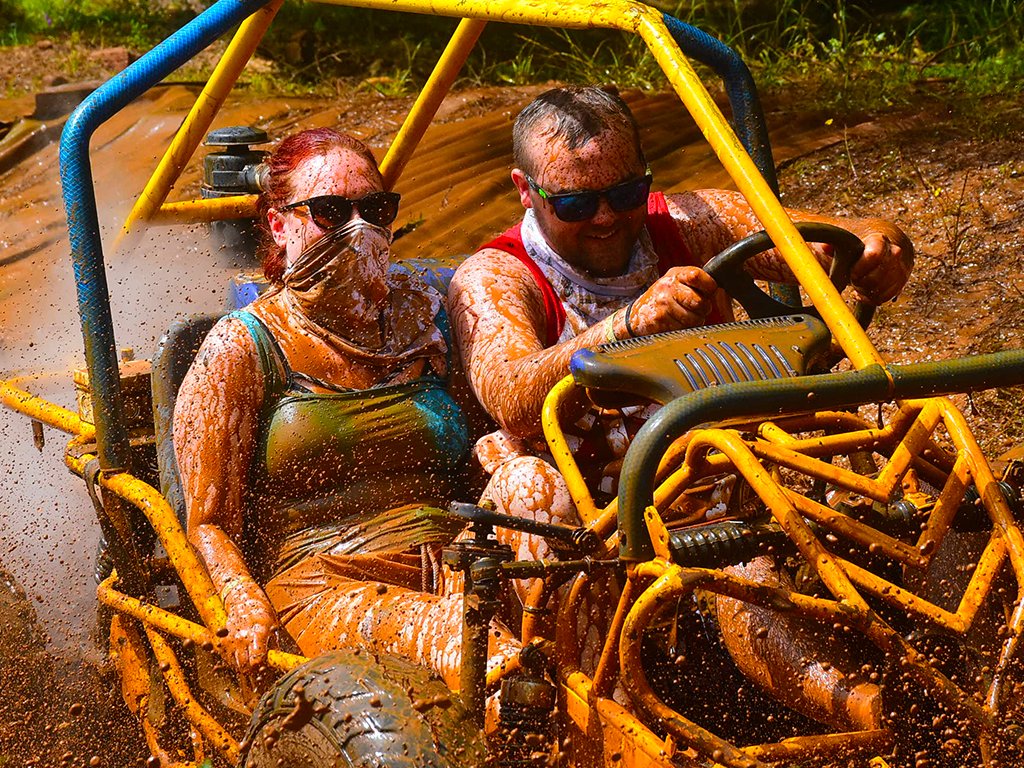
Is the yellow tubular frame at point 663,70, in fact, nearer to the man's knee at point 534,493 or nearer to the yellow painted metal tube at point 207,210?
the yellow painted metal tube at point 207,210

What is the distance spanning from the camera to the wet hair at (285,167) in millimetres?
3346

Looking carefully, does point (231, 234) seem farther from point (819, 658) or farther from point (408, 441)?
point (819, 658)

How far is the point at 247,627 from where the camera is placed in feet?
9.23

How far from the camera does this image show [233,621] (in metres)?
2.84

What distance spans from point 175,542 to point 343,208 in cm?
80

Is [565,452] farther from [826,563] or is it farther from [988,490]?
[988,490]

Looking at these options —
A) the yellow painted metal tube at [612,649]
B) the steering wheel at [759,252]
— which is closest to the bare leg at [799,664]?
the yellow painted metal tube at [612,649]

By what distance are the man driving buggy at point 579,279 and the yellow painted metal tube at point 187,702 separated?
79 centimetres

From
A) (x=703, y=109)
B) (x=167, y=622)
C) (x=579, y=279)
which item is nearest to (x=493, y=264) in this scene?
(x=579, y=279)

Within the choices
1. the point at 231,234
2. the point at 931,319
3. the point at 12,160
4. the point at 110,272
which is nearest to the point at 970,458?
the point at 231,234

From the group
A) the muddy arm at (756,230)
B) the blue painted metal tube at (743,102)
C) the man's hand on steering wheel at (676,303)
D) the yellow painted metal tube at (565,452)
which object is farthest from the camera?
the blue painted metal tube at (743,102)

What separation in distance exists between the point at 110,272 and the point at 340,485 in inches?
158

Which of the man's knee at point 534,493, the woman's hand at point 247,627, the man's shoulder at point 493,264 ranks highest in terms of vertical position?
the man's shoulder at point 493,264

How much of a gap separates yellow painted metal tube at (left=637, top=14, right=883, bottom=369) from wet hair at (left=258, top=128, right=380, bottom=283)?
2.60 ft
